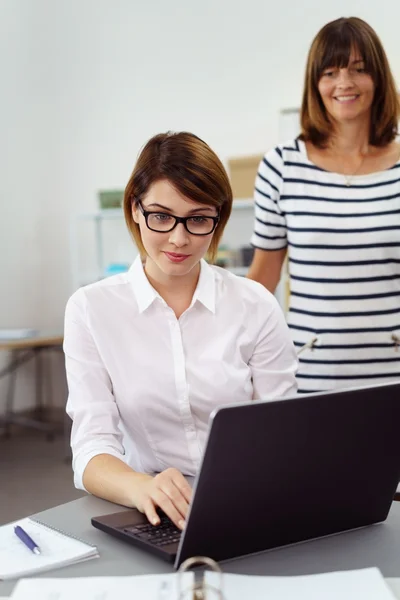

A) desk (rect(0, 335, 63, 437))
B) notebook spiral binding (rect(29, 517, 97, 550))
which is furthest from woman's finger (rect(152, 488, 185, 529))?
desk (rect(0, 335, 63, 437))

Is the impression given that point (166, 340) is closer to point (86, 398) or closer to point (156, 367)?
point (156, 367)

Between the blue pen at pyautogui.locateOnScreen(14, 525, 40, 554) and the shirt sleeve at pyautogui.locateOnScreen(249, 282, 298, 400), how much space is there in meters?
0.59

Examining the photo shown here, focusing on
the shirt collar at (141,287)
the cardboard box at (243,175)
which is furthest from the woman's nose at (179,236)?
the cardboard box at (243,175)

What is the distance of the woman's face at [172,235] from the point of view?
4.78 feet

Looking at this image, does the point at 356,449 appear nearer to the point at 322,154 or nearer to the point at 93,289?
the point at 93,289

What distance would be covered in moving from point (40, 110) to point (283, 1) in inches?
74.5

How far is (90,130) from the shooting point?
18.6 feet

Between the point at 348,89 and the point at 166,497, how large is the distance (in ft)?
3.47

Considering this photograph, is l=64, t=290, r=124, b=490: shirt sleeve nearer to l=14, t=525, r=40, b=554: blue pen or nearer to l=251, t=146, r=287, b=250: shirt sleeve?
l=14, t=525, r=40, b=554: blue pen

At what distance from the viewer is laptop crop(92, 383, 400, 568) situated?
3.07 feet

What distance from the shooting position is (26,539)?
1101 mm

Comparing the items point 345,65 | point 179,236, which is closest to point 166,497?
→ point 179,236

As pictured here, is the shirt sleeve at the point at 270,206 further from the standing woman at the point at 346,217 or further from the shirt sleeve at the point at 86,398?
the shirt sleeve at the point at 86,398

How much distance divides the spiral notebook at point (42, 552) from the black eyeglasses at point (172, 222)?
57cm
